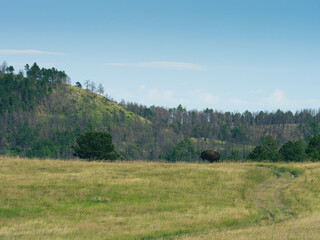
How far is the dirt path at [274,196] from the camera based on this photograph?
25630 millimetres

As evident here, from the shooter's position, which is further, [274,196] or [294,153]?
[294,153]

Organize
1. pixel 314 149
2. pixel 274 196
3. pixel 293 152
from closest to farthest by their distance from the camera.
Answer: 1. pixel 274 196
2. pixel 314 149
3. pixel 293 152

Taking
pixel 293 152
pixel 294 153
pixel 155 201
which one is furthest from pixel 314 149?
pixel 155 201

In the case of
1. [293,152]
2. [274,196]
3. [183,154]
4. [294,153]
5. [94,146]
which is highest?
[94,146]

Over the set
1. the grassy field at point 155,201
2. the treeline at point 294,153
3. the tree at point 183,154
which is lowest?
the tree at point 183,154

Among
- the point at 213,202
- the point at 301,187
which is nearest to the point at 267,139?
the point at 301,187

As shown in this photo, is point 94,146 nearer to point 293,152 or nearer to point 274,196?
point 274,196

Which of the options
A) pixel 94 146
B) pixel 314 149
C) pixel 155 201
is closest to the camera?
pixel 155 201

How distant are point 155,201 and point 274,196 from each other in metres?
10.3

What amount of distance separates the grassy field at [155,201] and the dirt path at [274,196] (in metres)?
0.07

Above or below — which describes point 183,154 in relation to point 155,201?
below

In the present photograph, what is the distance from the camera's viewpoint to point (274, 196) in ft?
101

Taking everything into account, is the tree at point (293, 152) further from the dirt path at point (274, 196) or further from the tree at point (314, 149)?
the dirt path at point (274, 196)

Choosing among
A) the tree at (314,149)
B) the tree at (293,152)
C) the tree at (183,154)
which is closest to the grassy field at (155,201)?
the tree at (314,149)
